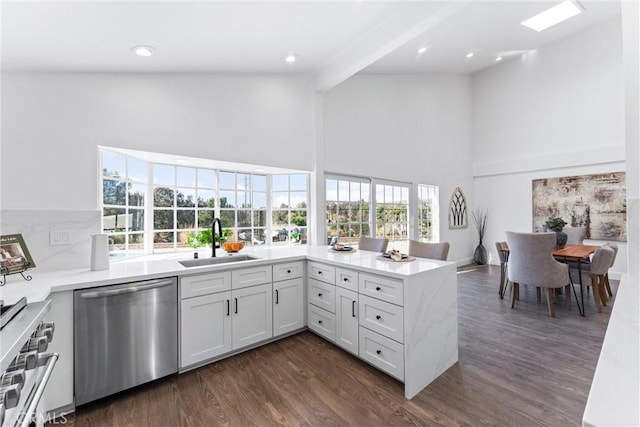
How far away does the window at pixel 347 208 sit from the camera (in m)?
4.25

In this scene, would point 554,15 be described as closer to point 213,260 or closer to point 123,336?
point 213,260

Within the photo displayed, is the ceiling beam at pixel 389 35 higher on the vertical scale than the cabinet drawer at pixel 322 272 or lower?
higher

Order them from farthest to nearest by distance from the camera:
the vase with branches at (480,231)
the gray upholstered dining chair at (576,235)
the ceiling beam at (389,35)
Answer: the vase with branches at (480,231) → the gray upholstered dining chair at (576,235) → the ceiling beam at (389,35)

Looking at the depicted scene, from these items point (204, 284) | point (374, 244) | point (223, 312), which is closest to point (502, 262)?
point (374, 244)

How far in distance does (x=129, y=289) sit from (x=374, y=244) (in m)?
2.49

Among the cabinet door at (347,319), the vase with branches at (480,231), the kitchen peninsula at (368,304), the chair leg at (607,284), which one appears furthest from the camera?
the vase with branches at (480,231)

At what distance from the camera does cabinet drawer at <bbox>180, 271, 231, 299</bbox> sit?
83.7 inches

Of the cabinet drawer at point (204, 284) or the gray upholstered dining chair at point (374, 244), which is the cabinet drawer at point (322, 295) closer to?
the cabinet drawer at point (204, 284)

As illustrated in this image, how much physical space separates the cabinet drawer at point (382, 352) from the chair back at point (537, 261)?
2.27 metres

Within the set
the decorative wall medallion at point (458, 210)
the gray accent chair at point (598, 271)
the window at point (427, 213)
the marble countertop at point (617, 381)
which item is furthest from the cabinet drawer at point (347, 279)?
the decorative wall medallion at point (458, 210)

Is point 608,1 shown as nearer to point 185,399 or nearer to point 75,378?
point 185,399

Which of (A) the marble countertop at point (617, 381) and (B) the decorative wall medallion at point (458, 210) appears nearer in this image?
(A) the marble countertop at point (617, 381)

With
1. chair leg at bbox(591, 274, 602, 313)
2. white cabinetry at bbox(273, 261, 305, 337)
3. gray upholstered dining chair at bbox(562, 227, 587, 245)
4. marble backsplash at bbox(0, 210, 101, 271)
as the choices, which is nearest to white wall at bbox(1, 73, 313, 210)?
marble backsplash at bbox(0, 210, 101, 271)

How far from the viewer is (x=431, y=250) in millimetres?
2881
